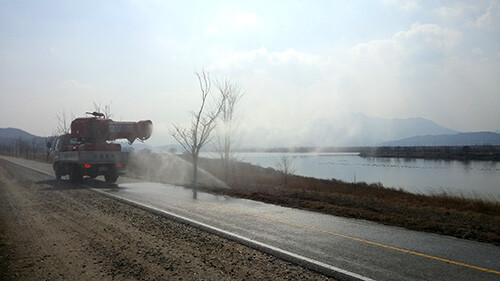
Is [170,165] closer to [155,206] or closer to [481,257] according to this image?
[155,206]

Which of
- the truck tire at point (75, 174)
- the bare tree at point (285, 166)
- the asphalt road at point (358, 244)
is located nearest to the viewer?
the asphalt road at point (358, 244)

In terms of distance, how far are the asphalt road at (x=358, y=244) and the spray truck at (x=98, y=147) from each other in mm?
9417

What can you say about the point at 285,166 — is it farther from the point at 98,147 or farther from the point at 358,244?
the point at 358,244

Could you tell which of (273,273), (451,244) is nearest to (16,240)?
(273,273)

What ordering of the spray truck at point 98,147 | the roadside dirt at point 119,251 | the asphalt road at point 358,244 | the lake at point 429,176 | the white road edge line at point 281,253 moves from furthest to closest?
the lake at point 429,176 < the spray truck at point 98,147 < the roadside dirt at point 119,251 < the asphalt road at point 358,244 < the white road edge line at point 281,253

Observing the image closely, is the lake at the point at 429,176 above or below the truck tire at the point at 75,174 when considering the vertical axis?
below

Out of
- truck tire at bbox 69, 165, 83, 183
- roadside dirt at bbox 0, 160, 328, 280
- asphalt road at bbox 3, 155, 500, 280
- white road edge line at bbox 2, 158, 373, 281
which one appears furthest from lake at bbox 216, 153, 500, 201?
roadside dirt at bbox 0, 160, 328, 280

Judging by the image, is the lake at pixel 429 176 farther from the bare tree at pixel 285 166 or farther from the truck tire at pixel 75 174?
the truck tire at pixel 75 174

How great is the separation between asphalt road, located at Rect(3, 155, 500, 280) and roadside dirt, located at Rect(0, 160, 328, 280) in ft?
2.35

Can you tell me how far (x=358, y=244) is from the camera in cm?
697

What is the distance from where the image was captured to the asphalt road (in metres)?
5.45

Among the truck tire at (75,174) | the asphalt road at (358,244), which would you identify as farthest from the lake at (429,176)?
the asphalt road at (358,244)

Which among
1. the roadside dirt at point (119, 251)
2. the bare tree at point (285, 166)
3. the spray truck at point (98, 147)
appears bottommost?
the roadside dirt at point (119, 251)

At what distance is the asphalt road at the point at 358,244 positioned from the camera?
215 inches
